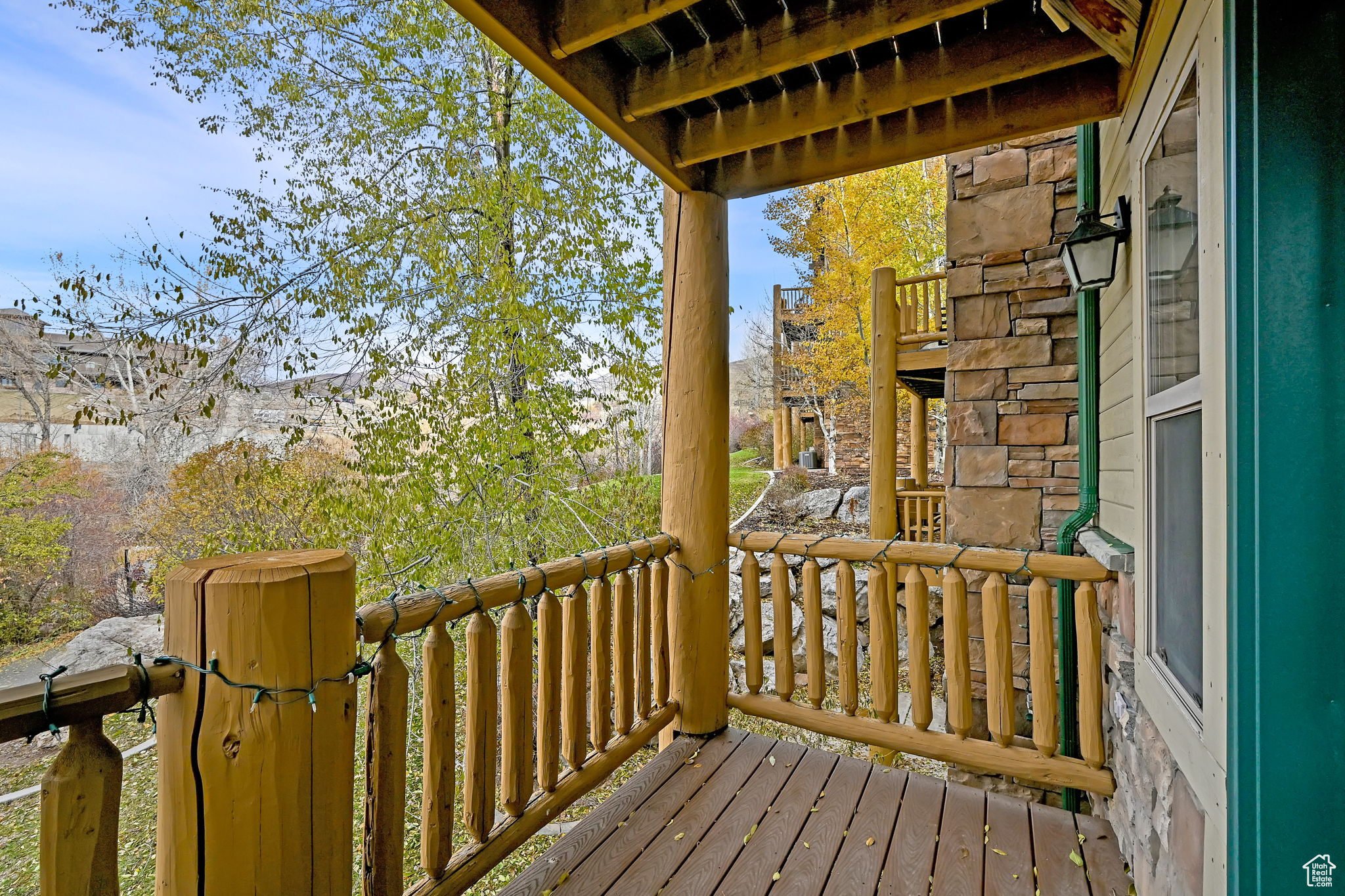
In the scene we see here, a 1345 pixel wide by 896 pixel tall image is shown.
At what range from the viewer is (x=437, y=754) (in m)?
1.39

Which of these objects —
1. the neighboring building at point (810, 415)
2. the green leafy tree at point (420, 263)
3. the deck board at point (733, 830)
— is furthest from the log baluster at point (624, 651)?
the neighboring building at point (810, 415)

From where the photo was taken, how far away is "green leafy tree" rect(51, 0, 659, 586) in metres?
4.11

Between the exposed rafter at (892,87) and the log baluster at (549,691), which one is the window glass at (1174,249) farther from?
the log baluster at (549,691)

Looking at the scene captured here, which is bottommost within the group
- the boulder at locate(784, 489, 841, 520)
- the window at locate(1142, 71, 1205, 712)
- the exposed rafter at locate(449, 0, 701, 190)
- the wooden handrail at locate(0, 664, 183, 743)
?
the boulder at locate(784, 489, 841, 520)

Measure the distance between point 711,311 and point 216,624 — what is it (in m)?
1.83

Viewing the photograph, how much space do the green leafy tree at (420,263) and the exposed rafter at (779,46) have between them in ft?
9.52

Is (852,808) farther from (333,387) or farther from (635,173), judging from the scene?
(635,173)

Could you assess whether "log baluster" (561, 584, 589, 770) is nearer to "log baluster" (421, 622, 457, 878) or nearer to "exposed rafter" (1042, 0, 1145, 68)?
"log baluster" (421, 622, 457, 878)

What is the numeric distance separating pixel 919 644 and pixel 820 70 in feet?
6.43

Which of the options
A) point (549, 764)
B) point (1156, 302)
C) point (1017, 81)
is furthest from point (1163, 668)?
point (1017, 81)

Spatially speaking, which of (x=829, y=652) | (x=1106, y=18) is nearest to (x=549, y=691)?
(x=1106, y=18)

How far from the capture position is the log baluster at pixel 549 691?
1713mm

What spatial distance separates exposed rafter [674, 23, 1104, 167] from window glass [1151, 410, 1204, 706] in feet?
3.42

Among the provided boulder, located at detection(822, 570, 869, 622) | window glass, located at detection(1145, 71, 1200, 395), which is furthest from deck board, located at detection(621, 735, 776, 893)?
boulder, located at detection(822, 570, 869, 622)
